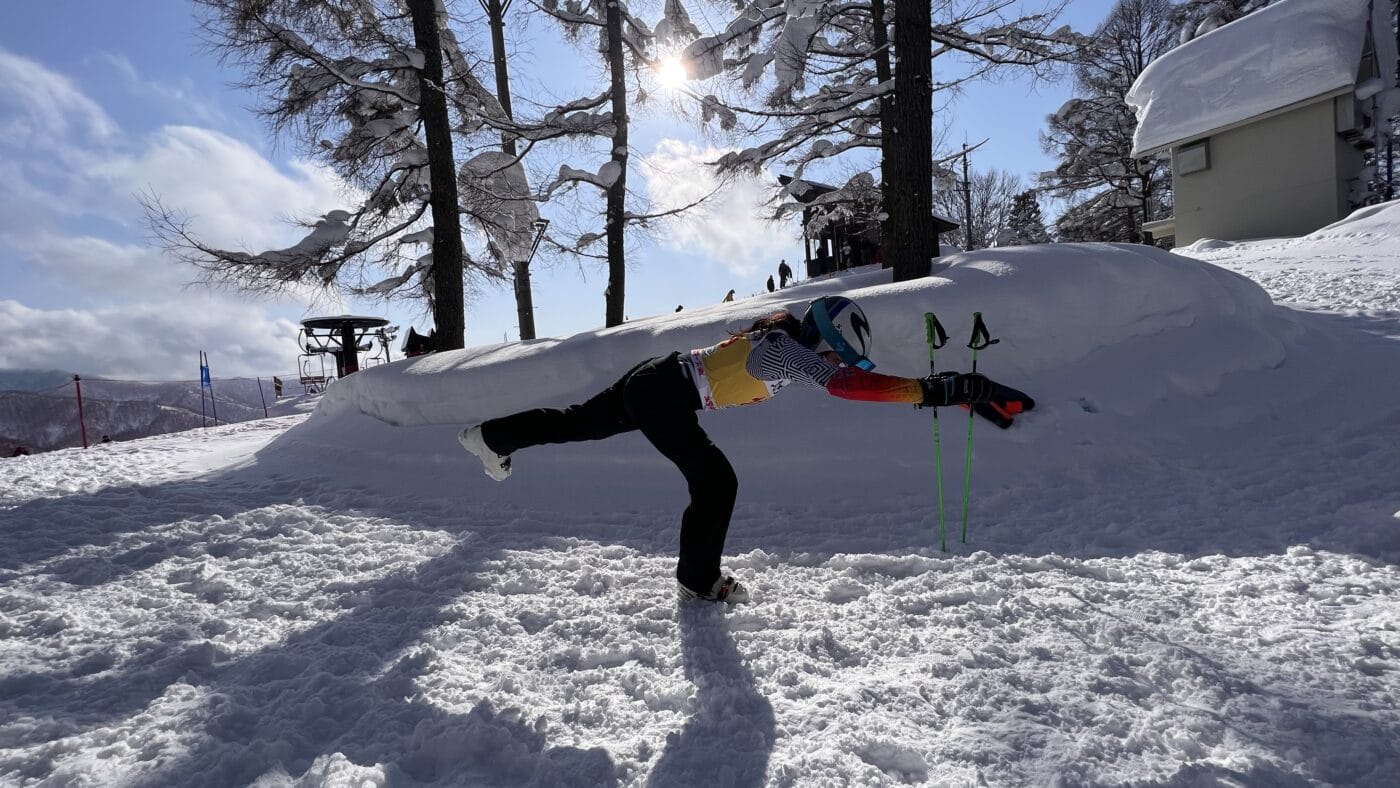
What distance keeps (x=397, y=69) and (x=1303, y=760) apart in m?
11.0

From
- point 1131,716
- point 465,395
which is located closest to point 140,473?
point 465,395

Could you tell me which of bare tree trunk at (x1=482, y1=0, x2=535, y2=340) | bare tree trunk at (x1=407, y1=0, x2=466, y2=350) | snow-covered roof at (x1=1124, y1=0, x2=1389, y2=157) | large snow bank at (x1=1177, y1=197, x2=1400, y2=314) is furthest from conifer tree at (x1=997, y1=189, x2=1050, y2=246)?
bare tree trunk at (x1=407, y1=0, x2=466, y2=350)

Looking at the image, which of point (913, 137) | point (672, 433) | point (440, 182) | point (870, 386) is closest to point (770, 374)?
point (870, 386)

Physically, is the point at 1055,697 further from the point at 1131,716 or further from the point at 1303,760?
the point at 1303,760

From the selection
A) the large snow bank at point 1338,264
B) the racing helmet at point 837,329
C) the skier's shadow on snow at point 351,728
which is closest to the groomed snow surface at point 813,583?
the skier's shadow on snow at point 351,728

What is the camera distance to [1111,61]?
24609 mm

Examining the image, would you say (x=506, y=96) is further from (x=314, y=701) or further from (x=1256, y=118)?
(x=1256, y=118)

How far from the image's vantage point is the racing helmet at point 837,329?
349cm

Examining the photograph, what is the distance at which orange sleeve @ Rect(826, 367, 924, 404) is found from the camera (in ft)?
10.3

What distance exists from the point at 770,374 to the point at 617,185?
29.3 ft

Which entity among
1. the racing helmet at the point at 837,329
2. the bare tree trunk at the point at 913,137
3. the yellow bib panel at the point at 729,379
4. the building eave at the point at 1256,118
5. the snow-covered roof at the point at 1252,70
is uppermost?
the snow-covered roof at the point at 1252,70

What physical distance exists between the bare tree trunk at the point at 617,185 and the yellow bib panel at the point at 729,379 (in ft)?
25.6

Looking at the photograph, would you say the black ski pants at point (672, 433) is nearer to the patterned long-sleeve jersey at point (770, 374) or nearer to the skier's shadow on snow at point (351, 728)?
the patterned long-sleeve jersey at point (770, 374)

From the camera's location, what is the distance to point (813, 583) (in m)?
3.34
